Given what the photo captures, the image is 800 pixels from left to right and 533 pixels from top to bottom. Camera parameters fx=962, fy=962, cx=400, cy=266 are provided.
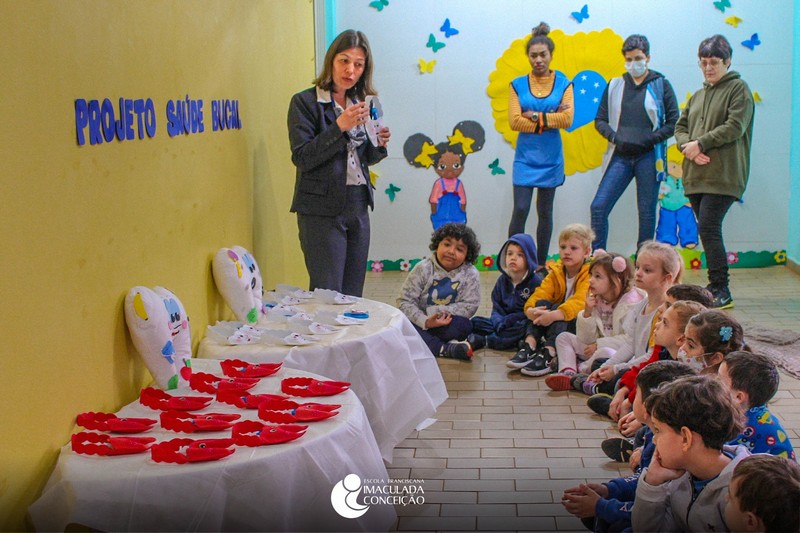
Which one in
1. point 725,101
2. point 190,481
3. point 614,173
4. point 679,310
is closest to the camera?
point 190,481

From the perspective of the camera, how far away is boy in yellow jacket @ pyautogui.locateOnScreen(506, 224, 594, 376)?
501cm

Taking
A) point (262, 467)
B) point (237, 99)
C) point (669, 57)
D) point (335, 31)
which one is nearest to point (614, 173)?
point (669, 57)

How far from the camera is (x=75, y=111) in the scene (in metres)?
2.50

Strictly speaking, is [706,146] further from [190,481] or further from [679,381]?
[190,481]

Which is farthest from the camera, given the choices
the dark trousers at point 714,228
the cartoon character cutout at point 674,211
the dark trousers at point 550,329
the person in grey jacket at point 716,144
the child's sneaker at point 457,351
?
the cartoon character cutout at point 674,211

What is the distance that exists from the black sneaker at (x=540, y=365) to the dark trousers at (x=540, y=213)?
6.56 feet

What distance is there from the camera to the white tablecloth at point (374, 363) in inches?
128

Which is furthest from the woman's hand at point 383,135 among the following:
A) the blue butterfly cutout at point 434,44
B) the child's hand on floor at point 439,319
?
the blue butterfly cutout at point 434,44

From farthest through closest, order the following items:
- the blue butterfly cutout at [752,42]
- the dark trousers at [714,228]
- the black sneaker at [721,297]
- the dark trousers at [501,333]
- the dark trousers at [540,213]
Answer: the blue butterfly cutout at [752,42] < the dark trousers at [540,213] < the black sneaker at [721,297] < the dark trousers at [714,228] < the dark trousers at [501,333]

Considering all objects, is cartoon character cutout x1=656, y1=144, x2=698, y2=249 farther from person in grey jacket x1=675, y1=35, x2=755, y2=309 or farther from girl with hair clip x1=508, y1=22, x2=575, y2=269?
person in grey jacket x1=675, y1=35, x2=755, y2=309

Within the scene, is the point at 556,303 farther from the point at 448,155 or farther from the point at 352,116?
the point at 448,155

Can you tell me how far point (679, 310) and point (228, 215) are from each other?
1885 mm

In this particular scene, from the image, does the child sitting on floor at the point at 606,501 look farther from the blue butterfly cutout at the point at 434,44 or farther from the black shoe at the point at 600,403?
the blue butterfly cutout at the point at 434,44

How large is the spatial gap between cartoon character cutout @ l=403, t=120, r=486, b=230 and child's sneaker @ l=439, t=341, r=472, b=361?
2.63 m
